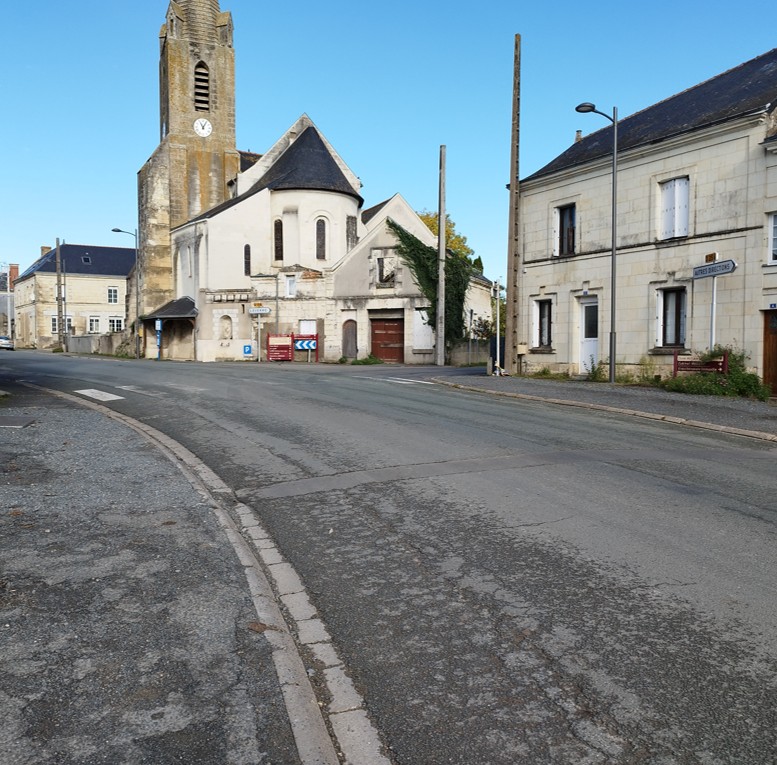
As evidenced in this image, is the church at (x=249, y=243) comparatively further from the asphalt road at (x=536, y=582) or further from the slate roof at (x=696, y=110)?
the asphalt road at (x=536, y=582)

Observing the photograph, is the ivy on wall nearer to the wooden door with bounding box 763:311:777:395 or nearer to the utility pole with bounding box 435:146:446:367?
the utility pole with bounding box 435:146:446:367

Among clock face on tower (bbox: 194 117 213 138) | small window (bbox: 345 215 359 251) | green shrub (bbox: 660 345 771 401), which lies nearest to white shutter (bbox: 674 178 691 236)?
green shrub (bbox: 660 345 771 401)

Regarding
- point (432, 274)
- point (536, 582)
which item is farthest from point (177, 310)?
point (536, 582)

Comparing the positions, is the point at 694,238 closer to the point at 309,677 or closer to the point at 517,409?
the point at 517,409

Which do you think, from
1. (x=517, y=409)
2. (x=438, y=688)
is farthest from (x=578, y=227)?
(x=438, y=688)

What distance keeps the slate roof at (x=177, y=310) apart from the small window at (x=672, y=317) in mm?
31818

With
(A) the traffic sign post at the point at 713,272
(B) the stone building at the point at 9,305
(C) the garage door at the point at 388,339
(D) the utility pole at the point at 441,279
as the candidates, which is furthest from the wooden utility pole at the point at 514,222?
(B) the stone building at the point at 9,305

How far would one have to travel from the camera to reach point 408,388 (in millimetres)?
20375

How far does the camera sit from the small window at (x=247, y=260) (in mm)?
47719

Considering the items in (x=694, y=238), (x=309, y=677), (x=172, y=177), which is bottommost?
(x=309, y=677)

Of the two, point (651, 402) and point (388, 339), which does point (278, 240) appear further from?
point (651, 402)

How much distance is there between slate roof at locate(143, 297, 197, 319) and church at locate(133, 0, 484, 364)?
0.13 metres

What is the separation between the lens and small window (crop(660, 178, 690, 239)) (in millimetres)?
21406

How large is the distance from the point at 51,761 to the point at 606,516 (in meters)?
4.85
